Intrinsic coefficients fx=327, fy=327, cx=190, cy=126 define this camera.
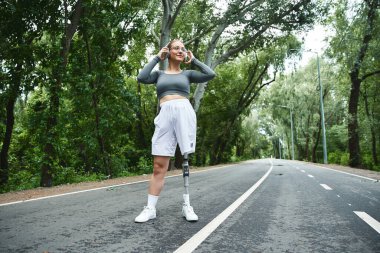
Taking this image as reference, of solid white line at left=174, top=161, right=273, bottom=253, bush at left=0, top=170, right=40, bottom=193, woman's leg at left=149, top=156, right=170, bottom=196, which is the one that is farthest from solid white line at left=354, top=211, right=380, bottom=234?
bush at left=0, top=170, right=40, bottom=193

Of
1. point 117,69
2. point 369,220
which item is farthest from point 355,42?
point 369,220

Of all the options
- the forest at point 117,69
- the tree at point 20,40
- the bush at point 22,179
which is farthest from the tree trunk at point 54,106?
the bush at point 22,179

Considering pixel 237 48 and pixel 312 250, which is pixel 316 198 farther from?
pixel 237 48

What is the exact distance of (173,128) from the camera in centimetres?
362

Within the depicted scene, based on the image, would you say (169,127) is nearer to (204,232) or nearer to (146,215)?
(146,215)

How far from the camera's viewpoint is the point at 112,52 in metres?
12.1

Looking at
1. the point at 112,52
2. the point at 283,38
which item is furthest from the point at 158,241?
the point at 283,38

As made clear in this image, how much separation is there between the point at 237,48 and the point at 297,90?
19301 millimetres

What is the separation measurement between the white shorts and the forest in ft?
20.7

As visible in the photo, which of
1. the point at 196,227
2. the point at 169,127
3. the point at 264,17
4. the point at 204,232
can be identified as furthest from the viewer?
the point at 264,17

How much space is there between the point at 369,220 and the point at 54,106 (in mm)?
8038

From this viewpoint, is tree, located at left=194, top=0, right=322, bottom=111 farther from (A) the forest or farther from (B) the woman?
(B) the woman

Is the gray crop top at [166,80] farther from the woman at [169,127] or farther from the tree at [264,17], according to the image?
the tree at [264,17]

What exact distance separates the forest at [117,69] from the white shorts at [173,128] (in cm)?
631
